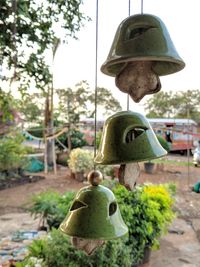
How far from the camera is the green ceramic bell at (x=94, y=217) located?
0.76 meters

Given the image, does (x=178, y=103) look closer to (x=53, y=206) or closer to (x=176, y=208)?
(x=176, y=208)

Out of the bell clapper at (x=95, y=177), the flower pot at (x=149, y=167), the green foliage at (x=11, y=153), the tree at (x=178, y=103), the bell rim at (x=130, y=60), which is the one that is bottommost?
the flower pot at (x=149, y=167)

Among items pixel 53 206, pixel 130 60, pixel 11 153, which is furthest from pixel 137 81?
pixel 11 153

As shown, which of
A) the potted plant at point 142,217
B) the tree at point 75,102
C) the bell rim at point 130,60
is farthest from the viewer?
the tree at point 75,102

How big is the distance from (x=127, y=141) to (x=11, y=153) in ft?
22.8

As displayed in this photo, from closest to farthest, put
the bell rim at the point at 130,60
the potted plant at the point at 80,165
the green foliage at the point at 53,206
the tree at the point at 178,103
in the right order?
the bell rim at the point at 130,60 → the green foliage at the point at 53,206 → the potted plant at the point at 80,165 → the tree at the point at 178,103

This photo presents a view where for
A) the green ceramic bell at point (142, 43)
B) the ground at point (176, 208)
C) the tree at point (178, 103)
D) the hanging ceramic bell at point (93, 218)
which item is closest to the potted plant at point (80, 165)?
the ground at point (176, 208)

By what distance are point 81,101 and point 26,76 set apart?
Answer: 25.9ft

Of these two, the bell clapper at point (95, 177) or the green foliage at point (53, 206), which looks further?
the green foliage at point (53, 206)

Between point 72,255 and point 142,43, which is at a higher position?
point 142,43

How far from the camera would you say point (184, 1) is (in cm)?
142

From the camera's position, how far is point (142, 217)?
2.73 meters

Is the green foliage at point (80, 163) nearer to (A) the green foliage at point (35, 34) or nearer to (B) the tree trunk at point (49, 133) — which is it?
(B) the tree trunk at point (49, 133)

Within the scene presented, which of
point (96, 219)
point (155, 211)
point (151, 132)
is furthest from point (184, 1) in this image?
point (155, 211)
